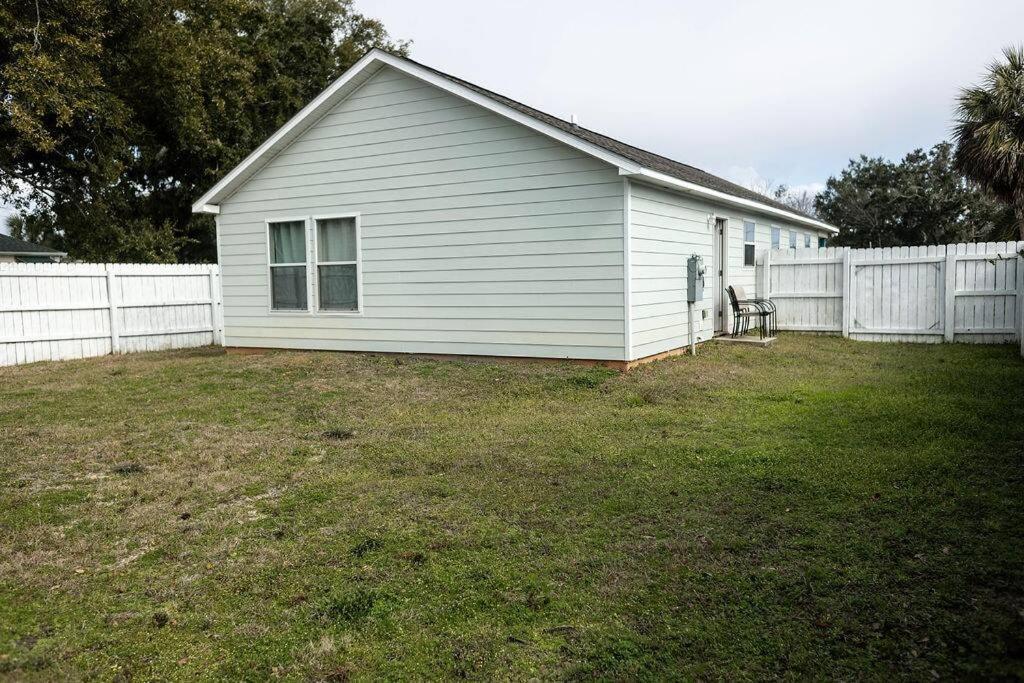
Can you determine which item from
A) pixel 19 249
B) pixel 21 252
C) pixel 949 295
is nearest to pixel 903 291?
pixel 949 295

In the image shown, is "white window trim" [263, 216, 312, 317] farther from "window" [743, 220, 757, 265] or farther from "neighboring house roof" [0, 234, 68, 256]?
"neighboring house roof" [0, 234, 68, 256]

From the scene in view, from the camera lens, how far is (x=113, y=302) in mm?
13312

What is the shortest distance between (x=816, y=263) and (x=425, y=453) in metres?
10.7

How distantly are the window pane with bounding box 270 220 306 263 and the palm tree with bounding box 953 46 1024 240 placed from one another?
14451mm

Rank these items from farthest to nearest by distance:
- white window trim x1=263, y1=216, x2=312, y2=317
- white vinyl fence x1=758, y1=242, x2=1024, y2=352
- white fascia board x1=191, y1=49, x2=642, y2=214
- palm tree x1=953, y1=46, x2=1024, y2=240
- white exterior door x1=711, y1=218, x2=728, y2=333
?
1. palm tree x1=953, y1=46, x2=1024, y2=240
2. white exterior door x1=711, y1=218, x2=728, y2=333
3. white vinyl fence x1=758, y1=242, x2=1024, y2=352
4. white window trim x1=263, y1=216, x2=312, y2=317
5. white fascia board x1=191, y1=49, x2=642, y2=214

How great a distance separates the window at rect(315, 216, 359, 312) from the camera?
1117 cm

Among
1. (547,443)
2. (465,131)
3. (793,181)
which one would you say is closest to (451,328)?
(465,131)

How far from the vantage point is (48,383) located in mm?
9664

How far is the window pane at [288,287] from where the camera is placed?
38.2 feet

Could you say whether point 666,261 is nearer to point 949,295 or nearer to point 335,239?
point 335,239

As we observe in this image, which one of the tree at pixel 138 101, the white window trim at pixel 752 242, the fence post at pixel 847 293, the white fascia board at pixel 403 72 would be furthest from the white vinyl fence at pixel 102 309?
the fence post at pixel 847 293

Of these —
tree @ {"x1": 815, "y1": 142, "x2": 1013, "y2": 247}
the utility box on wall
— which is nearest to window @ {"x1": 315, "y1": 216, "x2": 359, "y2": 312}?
the utility box on wall

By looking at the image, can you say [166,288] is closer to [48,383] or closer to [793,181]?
[48,383]

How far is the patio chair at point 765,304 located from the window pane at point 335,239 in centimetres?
667
